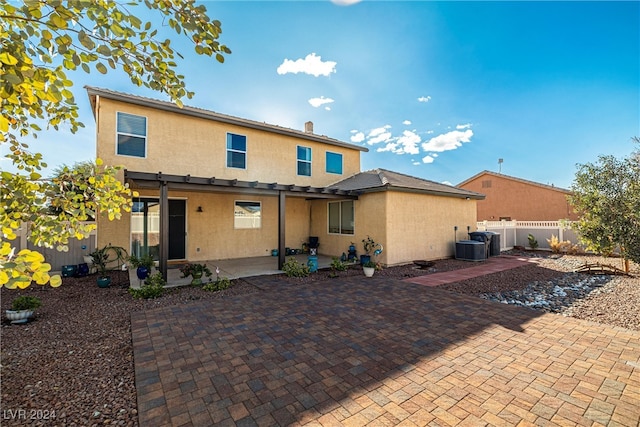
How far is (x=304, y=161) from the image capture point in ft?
42.0

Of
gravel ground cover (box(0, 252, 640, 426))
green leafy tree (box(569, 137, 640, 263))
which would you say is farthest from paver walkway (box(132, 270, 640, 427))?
green leafy tree (box(569, 137, 640, 263))

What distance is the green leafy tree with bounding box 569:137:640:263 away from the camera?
23.4 feet

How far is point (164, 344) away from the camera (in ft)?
12.9

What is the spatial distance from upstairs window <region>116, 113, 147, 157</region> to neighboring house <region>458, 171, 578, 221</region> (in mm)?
22235

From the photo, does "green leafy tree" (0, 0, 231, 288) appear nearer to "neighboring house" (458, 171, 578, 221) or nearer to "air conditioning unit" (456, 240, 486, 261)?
"air conditioning unit" (456, 240, 486, 261)

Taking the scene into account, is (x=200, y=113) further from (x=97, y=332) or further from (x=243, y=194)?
(x=97, y=332)

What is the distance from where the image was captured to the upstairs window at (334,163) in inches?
537

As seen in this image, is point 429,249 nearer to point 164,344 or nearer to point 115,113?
point 164,344

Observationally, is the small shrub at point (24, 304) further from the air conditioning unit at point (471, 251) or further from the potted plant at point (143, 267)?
the air conditioning unit at point (471, 251)

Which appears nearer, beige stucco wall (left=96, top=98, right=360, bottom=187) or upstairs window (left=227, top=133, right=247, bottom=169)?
beige stucco wall (left=96, top=98, right=360, bottom=187)

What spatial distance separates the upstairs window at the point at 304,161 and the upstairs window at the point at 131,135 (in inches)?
241

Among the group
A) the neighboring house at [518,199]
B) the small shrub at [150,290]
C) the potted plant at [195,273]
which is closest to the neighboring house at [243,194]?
the potted plant at [195,273]

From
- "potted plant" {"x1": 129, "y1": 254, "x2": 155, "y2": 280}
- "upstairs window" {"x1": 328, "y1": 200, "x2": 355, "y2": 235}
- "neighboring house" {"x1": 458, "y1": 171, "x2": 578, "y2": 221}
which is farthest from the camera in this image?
"neighboring house" {"x1": 458, "y1": 171, "x2": 578, "y2": 221}

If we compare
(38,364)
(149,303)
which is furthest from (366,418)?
(149,303)
